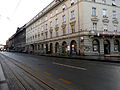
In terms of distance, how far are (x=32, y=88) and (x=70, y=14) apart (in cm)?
2593

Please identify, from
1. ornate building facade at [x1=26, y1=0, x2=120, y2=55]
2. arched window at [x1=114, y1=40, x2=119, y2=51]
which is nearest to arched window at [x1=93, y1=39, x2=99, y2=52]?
ornate building facade at [x1=26, y1=0, x2=120, y2=55]

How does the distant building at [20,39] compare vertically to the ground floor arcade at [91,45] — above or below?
above

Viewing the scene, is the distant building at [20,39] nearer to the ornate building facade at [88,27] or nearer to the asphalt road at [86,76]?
the ornate building facade at [88,27]

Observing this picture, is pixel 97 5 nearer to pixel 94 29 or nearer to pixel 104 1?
pixel 104 1

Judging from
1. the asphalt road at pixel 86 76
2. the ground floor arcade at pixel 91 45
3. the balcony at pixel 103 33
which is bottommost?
the asphalt road at pixel 86 76

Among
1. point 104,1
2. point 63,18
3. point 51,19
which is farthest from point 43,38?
point 104,1

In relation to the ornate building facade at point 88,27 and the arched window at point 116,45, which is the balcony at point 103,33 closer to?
the ornate building facade at point 88,27

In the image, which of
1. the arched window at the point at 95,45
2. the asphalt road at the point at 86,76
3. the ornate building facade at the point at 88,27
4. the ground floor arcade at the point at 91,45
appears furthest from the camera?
the arched window at the point at 95,45

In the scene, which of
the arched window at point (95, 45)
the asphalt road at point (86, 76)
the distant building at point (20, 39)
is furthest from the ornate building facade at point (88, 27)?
the distant building at point (20, 39)

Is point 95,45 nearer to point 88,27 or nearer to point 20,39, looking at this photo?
point 88,27

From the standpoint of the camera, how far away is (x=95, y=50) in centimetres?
2419

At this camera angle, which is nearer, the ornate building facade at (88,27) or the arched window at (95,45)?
the ornate building facade at (88,27)

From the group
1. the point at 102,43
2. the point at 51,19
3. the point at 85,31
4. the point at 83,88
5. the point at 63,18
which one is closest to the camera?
the point at 83,88

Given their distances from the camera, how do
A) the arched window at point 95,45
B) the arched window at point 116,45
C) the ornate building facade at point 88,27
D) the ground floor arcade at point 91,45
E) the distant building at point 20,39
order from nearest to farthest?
the ground floor arcade at point 91,45
the ornate building facade at point 88,27
the arched window at point 95,45
the arched window at point 116,45
the distant building at point 20,39
